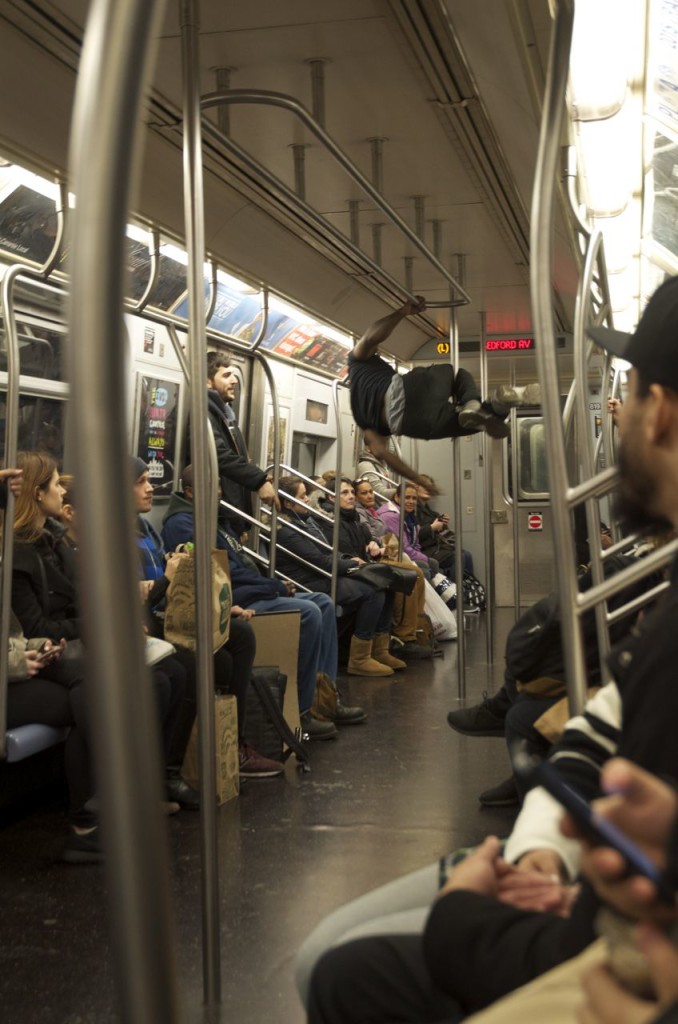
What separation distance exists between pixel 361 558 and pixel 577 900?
25.8ft

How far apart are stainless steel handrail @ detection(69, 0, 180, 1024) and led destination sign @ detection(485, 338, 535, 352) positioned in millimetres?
10579

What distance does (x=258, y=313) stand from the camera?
8.94 metres

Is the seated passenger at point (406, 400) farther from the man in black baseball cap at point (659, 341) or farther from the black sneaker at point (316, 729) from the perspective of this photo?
the man in black baseball cap at point (659, 341)

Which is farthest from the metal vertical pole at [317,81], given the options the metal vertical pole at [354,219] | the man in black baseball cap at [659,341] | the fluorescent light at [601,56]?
the man in black baseball cap at [659,341]

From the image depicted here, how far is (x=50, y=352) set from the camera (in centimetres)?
611

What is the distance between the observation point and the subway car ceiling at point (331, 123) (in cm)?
384

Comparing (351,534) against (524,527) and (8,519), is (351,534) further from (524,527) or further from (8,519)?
(524,527)

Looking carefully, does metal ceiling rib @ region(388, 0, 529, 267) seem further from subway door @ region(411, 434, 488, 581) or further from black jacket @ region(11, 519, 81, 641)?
subway door @ region(411, 434, 488, 581)

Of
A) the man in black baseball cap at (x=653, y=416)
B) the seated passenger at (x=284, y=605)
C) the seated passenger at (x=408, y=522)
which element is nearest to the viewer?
the man in black baseball cap at (x=653, y=416)

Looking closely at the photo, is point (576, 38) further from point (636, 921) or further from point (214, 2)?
point (636, 921)

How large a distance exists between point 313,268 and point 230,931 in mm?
5141

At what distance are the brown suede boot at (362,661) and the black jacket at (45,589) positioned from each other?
4031 millimetres

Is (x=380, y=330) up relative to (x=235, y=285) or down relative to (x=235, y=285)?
down

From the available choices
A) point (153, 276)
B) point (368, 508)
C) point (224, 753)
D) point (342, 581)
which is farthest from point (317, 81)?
point (368, 508)
